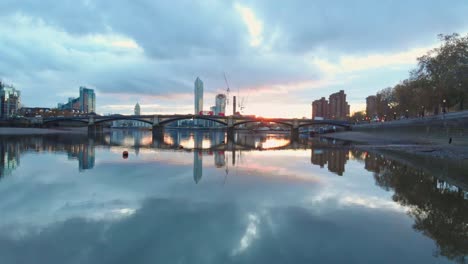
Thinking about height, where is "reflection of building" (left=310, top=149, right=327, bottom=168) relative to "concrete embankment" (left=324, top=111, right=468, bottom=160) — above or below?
below

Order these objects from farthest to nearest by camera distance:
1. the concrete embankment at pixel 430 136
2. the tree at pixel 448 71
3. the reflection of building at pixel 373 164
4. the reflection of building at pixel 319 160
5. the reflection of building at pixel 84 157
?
the tree at pixel 448 71 < the concrete embankment at pixel 430 136 < the reflection of building at pixel 319 160 < the reflection of building at pixel 373 164 < the reflection of building at pixel 84 157

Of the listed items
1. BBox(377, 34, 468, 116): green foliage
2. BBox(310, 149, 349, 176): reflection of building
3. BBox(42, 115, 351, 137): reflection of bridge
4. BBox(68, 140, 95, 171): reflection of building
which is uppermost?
BBox(377, 34, 468, 116): green foliage

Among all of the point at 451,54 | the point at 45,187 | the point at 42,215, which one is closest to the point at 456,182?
the point at 42,215

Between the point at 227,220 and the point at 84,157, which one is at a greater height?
the point at 84,157

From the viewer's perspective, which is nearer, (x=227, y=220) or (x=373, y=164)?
(x=227, y=220)

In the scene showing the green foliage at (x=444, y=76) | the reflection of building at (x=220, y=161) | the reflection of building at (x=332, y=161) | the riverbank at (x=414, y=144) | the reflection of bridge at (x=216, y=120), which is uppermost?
the green foliage at (x=444, y=76)

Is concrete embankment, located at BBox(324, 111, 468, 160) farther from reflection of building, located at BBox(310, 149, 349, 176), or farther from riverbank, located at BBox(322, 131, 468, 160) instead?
reflection of building, located at BBox(310, 149, 349, 176)

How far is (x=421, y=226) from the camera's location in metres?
9.90

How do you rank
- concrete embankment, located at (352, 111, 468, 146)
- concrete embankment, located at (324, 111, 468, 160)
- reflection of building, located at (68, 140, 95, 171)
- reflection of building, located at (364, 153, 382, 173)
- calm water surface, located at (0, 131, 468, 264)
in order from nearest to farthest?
calm water surface, located at (0, 131, 468, 264) < reflection of building, located at (68, 140, 95, 171) < reflection of building, located at (364, 153, 382, 173) < concrete embankment, located at (324, 111, 468, 160) < concrete embankment, located at (352, 111, 468, 146)

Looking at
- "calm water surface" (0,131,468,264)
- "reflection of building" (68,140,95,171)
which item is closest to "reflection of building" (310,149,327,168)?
"calm water surface" (0,131,468,264)

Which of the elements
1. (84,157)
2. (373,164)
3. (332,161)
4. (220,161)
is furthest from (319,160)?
(84,157)

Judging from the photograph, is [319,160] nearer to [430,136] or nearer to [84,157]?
[84,157]

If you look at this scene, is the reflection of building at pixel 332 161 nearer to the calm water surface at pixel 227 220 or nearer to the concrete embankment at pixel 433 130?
the calm water surface at pixel 227 220

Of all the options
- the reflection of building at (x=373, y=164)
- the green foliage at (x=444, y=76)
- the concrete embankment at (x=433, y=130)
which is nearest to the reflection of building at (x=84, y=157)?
the reflection of building at (x=373, y=164)
